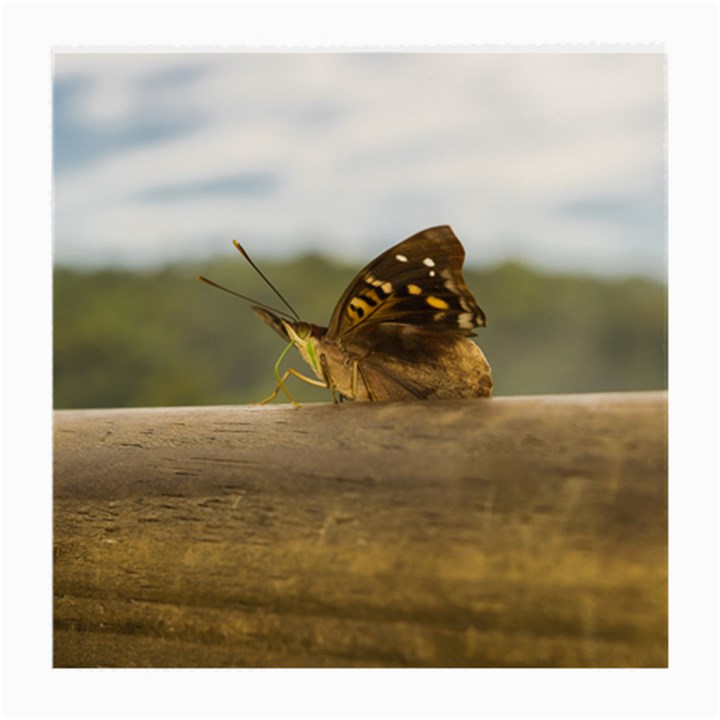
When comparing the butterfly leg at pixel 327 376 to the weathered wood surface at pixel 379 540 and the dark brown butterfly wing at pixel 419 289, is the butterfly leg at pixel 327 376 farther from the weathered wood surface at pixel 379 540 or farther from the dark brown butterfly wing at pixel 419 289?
the weathered wood surface at pixel 379 540

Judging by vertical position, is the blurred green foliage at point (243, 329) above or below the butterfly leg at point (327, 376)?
above

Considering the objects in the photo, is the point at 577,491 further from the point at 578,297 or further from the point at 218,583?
the point at 578,297

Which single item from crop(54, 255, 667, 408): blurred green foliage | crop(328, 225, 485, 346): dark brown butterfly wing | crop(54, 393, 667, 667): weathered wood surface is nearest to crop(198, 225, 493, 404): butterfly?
crop(328, 225, 485, 346): dark brown butterfly wing

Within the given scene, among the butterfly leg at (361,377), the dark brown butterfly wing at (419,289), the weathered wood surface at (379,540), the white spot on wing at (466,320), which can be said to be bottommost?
the weathered wood surface at (379,540)

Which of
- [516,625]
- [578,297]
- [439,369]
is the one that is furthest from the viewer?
[578,297]

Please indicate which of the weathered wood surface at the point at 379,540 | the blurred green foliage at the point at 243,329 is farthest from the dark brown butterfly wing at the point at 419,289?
the blurred green foliage at the point at 243,329

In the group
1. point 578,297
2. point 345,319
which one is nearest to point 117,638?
point 345,319
